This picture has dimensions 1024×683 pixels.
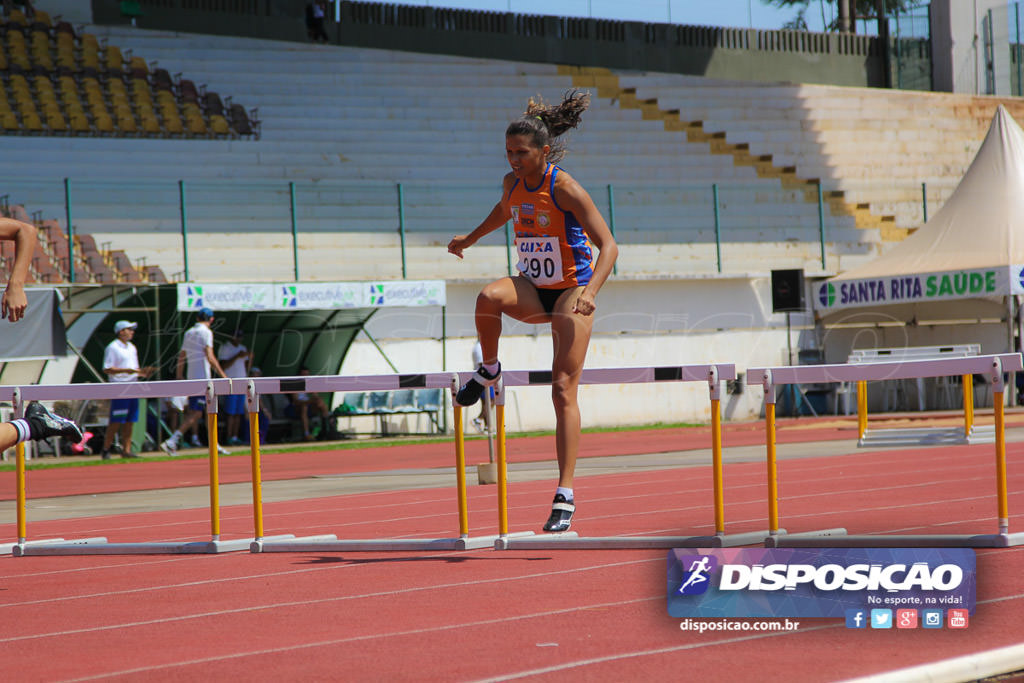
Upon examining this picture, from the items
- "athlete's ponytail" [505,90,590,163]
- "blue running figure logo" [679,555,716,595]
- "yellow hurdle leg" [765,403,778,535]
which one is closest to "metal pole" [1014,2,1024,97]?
"athlete's ponytail" [505,90,590,163]

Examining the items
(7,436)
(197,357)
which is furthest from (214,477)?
(197,357)

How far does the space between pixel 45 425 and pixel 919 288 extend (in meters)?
18.5

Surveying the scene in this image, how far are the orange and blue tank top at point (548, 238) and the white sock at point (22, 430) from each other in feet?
8.51

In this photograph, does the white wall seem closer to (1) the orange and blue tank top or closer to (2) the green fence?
(2) the green fence

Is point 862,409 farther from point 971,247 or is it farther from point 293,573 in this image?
point 293,573

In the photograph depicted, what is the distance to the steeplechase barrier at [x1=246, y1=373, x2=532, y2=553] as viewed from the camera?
21.9ft

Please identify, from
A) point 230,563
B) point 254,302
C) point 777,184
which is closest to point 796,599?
point 230,563

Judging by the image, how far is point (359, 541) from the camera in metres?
6.94

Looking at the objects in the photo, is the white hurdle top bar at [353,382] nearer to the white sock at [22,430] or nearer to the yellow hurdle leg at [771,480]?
the yellow hurdle leg at [771,480]

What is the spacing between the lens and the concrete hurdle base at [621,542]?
6.05m

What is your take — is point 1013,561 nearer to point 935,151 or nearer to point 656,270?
point 656,270

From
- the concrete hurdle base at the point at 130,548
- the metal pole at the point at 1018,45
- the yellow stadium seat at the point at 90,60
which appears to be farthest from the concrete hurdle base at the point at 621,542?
the metal pole at the point at 1018,45

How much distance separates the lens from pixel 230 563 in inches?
260

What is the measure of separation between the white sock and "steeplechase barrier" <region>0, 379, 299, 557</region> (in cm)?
→ 55
